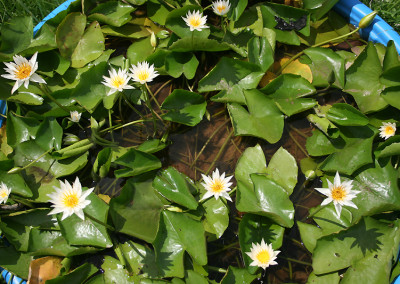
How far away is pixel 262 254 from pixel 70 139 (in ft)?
3.64

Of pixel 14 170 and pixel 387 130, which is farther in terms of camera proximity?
pixel 387 130

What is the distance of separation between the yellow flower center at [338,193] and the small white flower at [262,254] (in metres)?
0.34

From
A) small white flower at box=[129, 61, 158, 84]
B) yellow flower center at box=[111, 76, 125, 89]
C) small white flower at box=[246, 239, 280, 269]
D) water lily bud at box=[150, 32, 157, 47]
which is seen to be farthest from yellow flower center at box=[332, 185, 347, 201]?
water lily bud at box=[150, 32, 157, 47]

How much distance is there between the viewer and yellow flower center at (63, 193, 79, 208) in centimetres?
146

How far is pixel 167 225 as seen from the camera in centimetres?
165

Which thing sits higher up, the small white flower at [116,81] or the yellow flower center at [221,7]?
the yellow flower center at [221,7]

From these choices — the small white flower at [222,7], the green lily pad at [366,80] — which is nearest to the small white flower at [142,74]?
the small white flower at [222,7]

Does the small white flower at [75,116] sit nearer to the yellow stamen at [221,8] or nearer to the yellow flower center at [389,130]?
the yellow stamen at [221,8]

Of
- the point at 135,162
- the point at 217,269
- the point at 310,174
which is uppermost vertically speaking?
the point at 135,162

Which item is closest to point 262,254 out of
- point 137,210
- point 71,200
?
point 137,210

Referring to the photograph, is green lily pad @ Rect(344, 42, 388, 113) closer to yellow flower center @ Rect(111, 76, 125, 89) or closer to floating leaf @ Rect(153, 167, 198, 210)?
floating leaf @ Rect(153, 167, 198, 210)

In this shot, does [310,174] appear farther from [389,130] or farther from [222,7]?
[222,7]

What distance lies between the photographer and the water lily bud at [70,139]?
1902mm

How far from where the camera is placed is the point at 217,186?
5.41 feet
